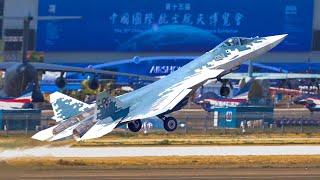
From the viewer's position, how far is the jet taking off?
149 ft

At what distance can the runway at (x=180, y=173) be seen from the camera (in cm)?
3497

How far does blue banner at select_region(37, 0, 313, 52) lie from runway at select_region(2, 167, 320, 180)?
110m

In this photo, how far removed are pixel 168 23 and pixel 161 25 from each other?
129cm

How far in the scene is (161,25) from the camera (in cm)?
14812

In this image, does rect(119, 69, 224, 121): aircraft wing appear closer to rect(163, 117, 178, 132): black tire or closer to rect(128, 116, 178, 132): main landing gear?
rect(128, 116, 178, 132): main landing gear

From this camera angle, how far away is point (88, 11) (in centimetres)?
14850

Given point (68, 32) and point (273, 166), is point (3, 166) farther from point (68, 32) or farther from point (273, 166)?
point (68, 32)

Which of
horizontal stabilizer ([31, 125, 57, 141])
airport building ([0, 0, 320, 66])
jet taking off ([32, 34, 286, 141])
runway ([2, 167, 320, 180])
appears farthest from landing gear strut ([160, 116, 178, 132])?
airport building ([0, 0, 320, 66])

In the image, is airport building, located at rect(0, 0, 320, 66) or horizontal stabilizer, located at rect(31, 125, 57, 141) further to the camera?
airport building, located at rect(0, 0, 320, 66)

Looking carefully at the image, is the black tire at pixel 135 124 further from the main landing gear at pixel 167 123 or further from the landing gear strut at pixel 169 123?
the landing gear strut at pixel 169 123

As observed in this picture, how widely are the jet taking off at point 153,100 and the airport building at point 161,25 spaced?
318 feet

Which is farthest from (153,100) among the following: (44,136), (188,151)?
(44,136)

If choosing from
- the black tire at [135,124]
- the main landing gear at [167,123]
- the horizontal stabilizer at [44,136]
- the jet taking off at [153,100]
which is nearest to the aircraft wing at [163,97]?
the jet taking off at [153,100]

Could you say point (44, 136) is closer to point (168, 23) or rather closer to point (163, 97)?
point (163, 97)
